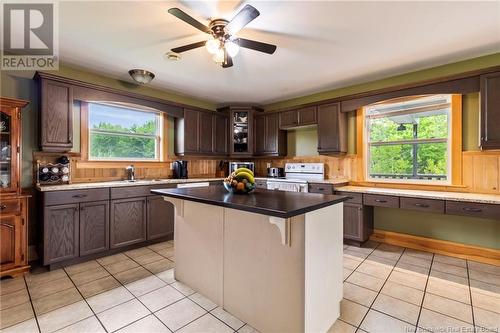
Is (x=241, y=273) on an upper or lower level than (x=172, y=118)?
lower

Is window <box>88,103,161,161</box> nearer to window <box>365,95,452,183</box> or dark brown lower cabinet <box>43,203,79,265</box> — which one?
dark brown lower cabinet <box>43,203,79,265</box>

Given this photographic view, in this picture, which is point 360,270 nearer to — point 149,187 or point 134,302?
point 134,302

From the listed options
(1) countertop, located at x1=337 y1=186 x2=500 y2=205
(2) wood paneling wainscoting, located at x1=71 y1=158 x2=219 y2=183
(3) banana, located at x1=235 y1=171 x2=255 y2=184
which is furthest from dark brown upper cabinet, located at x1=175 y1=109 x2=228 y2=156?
(1) countertop, located at x1=337 y1=186 x2=500 y2=205

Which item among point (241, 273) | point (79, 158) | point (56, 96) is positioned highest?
point (56, 96)

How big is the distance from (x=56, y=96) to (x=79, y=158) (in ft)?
2.85

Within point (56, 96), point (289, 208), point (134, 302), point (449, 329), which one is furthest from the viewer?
point (56, 96)

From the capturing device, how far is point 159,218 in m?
3.71

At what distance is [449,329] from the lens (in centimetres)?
180

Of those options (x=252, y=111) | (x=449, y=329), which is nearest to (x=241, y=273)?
(x=449, y=329)

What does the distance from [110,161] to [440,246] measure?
16.0 ft

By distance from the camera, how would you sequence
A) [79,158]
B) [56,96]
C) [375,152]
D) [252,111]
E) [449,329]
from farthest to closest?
1. [252,111]
2. [375,152]
3. [79,158]
4. [56,96]
5. [449,329]

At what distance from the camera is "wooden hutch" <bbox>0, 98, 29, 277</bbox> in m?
2.56

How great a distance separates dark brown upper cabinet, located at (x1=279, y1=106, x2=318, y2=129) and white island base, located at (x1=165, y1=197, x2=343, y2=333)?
269 cm

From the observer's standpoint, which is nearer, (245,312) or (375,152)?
(245,312)
